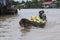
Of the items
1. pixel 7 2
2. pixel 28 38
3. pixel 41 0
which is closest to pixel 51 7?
pixel 41 0

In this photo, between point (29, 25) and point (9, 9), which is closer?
point (29, 25)

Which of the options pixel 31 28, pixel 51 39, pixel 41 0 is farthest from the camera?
pixel 41 0

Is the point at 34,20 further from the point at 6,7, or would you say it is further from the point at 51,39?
the point at 6,7

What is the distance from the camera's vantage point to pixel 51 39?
14281mm

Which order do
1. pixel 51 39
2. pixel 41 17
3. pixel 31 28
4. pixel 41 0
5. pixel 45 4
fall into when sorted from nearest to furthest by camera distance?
pixel 51 39 → pixel 31 28 → pixel 41 17 → pixel 45 4 → pixel 41 0

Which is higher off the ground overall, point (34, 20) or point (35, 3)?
point (34, 20)

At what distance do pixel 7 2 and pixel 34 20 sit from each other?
21004mm

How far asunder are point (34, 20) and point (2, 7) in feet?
62.2

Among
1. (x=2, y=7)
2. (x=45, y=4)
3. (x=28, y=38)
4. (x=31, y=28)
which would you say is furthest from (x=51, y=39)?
(x=45, y=4)

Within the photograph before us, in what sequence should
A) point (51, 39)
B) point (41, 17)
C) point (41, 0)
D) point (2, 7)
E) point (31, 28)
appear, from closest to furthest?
point (51, 39) → point (31, 28) → point (41, 17) → point (2, 7) → point (41, 0)

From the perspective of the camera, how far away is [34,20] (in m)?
19.6

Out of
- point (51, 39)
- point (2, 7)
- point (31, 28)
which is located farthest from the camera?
point (2, 7)

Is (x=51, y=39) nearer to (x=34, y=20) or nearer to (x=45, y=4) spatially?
(x=34, y=20)

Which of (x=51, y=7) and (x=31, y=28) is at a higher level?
(x=31, y=28)
